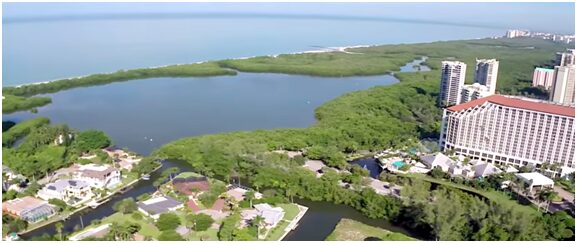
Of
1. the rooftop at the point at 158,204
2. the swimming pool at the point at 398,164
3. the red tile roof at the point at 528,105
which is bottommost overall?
the swimming pool at the point at 398,164

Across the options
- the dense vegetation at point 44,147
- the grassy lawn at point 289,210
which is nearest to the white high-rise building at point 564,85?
the grassy lawn at point 289,210

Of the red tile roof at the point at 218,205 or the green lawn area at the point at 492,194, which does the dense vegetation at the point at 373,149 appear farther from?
the red tile roof at the point at 218,205

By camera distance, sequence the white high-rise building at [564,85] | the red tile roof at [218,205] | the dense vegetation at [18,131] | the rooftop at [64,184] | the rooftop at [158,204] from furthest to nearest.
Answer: the white high-rise building at [564,85], the dense vegetation at [18,131], the rooftop at [64,184], the red tile roof at [218,205], the rooftop at [158,204]

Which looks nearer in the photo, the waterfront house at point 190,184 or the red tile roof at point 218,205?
the red tile roof at point 218,205

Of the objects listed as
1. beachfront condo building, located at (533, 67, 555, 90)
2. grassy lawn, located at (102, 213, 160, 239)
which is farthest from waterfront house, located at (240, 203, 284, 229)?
beachfront condo building, located at (533, 67, 555, 90)

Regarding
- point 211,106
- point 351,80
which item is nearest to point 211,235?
point 211,106

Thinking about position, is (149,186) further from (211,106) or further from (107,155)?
(211,106)

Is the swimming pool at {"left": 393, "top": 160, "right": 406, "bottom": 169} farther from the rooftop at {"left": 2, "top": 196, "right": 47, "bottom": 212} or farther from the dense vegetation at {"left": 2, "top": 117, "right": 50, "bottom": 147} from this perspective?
the dense vegetation at {"left": 2, "top": 117, "right": 50, "bottom": 147}
